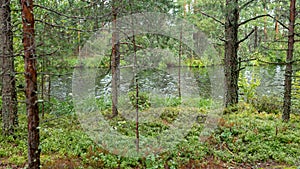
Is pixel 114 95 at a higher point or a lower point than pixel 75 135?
higher

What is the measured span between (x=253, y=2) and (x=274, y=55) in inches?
944

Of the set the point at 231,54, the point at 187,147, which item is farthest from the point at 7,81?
the point at 231,54

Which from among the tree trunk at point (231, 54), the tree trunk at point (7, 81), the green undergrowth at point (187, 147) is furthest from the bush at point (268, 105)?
the tree trunk at point (7, 81)

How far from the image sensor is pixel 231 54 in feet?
30.0

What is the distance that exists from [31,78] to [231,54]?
24.1 feet

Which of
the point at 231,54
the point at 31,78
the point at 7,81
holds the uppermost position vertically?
the point at 231,54

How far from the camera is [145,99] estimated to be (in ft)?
38.2

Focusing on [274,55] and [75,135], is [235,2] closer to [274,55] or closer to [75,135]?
[75,135]

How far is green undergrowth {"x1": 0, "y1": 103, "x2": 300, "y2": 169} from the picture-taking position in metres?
5.42

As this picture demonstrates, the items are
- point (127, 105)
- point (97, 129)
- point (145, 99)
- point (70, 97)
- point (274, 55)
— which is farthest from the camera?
point (274, 55)

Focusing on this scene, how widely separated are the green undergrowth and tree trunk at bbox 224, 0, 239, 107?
5.24 ft

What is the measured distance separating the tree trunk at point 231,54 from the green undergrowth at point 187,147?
5.24 feet

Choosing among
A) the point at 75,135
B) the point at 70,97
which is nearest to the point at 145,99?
the point at 70,97

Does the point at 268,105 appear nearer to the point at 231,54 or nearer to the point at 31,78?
the point at 231,54
